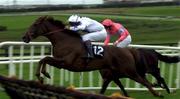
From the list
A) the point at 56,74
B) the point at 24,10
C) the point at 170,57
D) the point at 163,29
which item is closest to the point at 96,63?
the point at 170,57

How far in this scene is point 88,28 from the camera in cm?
970

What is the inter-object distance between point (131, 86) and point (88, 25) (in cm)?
207

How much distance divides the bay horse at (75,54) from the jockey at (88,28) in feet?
0.34

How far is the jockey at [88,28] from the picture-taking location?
9.38m

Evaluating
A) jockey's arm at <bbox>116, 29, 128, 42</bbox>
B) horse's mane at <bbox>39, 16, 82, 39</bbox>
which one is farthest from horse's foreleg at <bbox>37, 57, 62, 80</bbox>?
jockey's arm at <bbox>116, 29, 128, 42</bbox>

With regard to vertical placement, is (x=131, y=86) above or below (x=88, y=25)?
below

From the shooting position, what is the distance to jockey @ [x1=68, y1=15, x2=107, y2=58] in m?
9.38

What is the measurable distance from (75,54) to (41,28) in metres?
0.75

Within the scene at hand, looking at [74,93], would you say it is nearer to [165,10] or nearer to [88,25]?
[88,25]

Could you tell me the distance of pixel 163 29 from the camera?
36562 millimetres

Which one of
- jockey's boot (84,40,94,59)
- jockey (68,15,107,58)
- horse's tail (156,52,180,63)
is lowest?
horse's tail (156,52,180,63)

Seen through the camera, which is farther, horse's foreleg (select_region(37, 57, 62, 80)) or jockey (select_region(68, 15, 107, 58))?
jockey (select_region(68, 15, 107, 58))

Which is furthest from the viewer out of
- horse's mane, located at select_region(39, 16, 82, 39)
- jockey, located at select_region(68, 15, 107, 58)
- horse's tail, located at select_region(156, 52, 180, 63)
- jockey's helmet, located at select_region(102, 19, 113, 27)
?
horse's tail, located at select_region(156, 52, 180, 63)

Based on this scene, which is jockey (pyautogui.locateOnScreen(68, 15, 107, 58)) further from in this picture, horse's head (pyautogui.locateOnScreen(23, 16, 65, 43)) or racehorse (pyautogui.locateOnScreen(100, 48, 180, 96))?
racehorse (pyautogui.locateOnScreen(100, 48, 180, 96))
